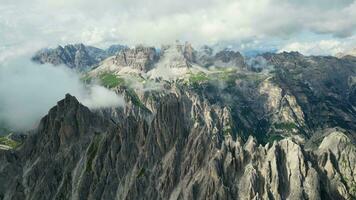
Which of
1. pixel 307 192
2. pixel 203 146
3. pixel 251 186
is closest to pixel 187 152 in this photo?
pixel 203 146

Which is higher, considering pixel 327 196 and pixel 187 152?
pixel 187 152

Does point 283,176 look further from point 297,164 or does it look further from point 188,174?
point 188,174

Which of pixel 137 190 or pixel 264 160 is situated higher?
pixel 264 160

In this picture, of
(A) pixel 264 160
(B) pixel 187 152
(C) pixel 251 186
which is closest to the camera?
(C) pixel 251 186

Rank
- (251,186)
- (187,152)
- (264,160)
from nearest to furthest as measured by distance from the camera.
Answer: (251,186)
(264,160)
(187,152)

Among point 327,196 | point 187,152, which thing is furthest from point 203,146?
point 327,196

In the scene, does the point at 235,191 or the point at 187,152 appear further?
the point at 187,152

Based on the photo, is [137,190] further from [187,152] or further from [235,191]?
[235,191]

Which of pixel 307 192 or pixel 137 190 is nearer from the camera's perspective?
pixel 307 192
